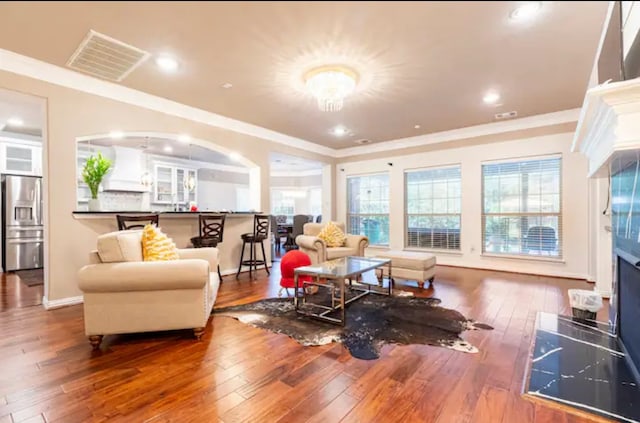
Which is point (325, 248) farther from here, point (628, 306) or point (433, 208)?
point (628, 306)

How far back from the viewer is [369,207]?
726 centimetres

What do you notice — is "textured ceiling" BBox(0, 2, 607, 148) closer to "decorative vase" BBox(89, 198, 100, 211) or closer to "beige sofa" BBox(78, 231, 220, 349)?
"decorative vase" BBox(89, 198, 100, 211)

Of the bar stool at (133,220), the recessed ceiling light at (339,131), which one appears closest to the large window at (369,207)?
the recessed ceiling light at (339,131)

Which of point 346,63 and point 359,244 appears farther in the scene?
point 359,244

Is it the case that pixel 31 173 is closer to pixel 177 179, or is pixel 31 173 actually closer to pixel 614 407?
pixel 177 179

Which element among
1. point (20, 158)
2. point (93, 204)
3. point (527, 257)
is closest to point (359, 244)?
point (527, 257)

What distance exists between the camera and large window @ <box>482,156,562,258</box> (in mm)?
4965

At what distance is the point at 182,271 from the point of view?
233 cm

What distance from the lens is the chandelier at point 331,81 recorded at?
3.08 meters

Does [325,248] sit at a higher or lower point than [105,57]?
lower

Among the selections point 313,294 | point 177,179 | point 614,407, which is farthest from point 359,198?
point 614,407

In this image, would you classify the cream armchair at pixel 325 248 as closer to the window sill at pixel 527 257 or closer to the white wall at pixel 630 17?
the window sill at pixel 527 257

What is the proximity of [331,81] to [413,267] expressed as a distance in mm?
2570

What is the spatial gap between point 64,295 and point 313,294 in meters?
2.77
